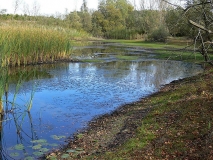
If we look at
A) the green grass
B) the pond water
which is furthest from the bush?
the green grass

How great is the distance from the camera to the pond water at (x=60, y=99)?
20.5ft

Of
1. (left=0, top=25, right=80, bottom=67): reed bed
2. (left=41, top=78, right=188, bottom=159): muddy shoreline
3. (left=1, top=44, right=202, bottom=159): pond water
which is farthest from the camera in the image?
A: (left=0, top=25, right=80, bottom=67): reed bed

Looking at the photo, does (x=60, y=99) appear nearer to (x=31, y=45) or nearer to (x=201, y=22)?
(x=201, y=22)

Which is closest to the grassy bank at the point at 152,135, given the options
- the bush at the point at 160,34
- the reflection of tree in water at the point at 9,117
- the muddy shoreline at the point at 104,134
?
the muddy shoreline at the point at 104,134

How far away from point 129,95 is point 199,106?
434cm

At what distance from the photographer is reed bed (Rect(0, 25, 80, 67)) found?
48.0ft

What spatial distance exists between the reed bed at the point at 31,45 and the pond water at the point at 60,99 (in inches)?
35.2

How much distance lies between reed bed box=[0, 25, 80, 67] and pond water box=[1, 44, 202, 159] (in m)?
0.89

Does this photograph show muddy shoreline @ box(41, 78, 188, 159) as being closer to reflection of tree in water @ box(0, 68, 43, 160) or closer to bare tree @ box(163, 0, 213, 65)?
reflection of tree in water @ box(0, 68, 43, 160)

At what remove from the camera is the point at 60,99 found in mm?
9648

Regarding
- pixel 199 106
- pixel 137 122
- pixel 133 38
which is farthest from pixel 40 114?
pixel 133 38

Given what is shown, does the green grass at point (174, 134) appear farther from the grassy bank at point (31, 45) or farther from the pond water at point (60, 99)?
the grassy bank at point (31, 45)

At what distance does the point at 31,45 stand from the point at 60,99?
751 cm

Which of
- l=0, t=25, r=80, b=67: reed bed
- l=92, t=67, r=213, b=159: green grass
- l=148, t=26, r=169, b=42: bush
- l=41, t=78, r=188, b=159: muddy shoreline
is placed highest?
l=148, t=26, r=169, b=42: bush
